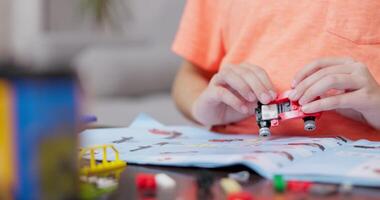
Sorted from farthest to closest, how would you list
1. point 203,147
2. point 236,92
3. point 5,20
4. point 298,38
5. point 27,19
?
point 5,20, point 27,19, point 298,38, point 236,92, point 203,147

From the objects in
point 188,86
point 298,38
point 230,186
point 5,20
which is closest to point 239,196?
point 230,186

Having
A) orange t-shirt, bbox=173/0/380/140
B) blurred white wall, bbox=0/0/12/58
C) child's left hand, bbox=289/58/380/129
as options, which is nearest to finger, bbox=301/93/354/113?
child's left hand, bbox=289/58/380/129

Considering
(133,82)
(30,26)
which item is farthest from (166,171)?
(30,26)

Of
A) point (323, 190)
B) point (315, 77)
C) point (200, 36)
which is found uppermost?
point (200, 36)

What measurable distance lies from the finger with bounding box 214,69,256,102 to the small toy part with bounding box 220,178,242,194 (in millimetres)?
260

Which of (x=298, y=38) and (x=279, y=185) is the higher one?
(x=298, y=38)

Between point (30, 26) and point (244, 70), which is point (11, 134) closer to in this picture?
point (244, 70)

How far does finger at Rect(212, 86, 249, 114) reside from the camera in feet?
2.52

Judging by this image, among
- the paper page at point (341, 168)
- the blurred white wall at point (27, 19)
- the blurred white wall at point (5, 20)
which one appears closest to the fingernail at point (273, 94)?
the paper page at point (341, 168)

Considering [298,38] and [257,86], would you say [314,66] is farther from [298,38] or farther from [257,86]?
[298,38]

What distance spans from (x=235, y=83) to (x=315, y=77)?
0.33ft

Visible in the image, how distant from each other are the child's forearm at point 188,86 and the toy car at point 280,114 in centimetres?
28

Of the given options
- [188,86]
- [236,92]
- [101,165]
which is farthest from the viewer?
[188,86]

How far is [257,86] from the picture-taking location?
72 cm
